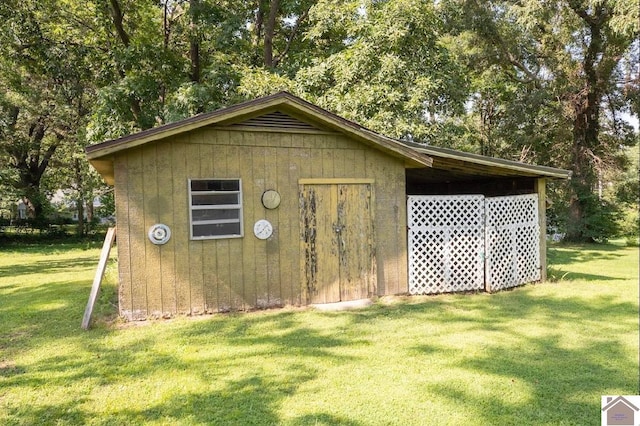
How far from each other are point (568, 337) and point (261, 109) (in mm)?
4628

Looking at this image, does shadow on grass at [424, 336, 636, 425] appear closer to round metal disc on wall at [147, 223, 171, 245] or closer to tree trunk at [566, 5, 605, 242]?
round metal disc on wall at [147, 223, 171, 245]

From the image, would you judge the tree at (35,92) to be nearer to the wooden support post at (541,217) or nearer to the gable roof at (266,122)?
the gable roof at (266,122)

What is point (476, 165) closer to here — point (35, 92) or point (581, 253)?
point (581, 253)

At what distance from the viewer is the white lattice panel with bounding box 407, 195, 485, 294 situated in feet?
23.0

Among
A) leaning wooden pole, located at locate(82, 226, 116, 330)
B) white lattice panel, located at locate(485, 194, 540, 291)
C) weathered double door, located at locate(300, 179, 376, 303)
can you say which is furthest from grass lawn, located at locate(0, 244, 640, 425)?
white lattice panel, located at locate(485, 194, 540, 291)

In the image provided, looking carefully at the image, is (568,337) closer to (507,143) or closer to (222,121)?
(222,121)

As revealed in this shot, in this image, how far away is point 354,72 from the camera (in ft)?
35.0

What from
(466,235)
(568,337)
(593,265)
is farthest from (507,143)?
(568,337)

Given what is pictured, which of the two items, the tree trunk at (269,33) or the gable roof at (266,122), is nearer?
the gable roof at (266,122)

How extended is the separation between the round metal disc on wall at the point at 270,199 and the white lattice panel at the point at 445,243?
2.18 m

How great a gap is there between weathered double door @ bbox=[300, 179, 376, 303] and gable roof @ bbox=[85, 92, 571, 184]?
746 mm

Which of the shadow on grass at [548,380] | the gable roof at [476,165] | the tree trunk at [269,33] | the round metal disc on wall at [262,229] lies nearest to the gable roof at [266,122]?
the gable roof at [476,165]

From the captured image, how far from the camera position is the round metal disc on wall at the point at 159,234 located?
5.63 metres

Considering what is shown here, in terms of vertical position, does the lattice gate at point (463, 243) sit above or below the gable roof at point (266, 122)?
below
